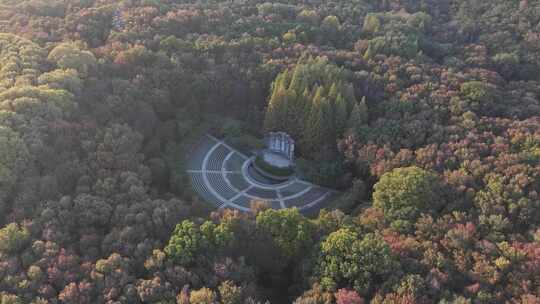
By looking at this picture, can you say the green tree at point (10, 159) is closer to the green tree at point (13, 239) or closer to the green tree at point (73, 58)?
the green tree at point (13, 239)

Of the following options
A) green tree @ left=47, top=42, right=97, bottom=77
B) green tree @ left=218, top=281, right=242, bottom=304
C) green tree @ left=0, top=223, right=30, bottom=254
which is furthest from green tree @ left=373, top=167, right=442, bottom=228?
green tree @ left=47, top=42, right=97, bottom=77

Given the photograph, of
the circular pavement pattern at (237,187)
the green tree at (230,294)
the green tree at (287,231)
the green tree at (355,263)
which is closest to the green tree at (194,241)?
the green tree at (287,231)

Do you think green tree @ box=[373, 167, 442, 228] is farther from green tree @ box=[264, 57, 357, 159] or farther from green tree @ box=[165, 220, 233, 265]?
green tree @ box=[165, 220, 233, 265]

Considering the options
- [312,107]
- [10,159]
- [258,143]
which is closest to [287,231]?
[312,107]

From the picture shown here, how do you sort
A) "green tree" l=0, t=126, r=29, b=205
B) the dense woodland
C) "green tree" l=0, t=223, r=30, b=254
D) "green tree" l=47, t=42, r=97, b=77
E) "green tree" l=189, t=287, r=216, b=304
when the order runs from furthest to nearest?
1. "green tree" l=47, t=42, r=97, b=77
2. "green tree" l=0, t=126, r=29, b=205
3. the dense woodland
4. "green tree" l=0, t=223, r=30, b=254
5. "green tree" l=189, t=287, r=216, b=304

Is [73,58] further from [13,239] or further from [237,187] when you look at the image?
[13,239]

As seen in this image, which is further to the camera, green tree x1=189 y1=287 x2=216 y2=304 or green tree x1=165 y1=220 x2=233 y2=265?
green tree x1=165 y1=220 x2=233 y2=265
